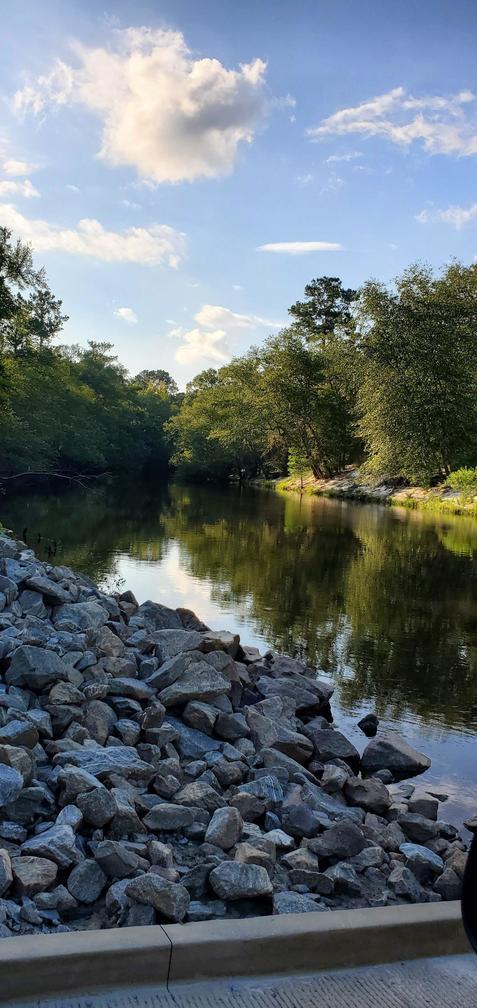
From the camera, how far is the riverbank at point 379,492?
42750 mm

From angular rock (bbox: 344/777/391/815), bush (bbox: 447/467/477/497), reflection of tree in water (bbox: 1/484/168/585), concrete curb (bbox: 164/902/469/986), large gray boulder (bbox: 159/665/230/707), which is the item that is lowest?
reflection of tree in water (bbox: 1/484/168/585)

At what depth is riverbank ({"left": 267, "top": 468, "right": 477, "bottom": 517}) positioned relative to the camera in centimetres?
4275

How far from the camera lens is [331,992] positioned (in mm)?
2766

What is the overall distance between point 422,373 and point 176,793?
44.3 metres

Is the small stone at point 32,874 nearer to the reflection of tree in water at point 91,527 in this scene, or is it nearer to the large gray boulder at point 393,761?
the large gray boulder at point 393,761

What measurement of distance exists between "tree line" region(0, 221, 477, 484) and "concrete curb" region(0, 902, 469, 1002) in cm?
3103

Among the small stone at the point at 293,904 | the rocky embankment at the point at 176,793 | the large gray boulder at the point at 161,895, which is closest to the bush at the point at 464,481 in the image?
the rocky embankment at the point at 176,793

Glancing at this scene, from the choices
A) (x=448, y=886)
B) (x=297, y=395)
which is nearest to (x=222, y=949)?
(x=448, y=886)

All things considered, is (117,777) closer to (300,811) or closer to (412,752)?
(300,811)

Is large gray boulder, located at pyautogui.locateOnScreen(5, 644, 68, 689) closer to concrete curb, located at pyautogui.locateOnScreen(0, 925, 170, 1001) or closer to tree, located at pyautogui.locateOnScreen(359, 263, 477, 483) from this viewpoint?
concrete curb, located at pyautogui.locateOnScreen(0, 925, 170, 1001)

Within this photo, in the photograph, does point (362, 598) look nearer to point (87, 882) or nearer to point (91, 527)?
point (87, 882)

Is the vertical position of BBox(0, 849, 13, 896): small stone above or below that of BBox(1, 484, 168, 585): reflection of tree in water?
above

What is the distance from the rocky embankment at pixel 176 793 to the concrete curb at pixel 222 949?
70 centimetres

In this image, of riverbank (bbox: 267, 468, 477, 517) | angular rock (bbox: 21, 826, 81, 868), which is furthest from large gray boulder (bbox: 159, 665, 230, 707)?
riverbank (bbox: 267, 468, 477, 517)
